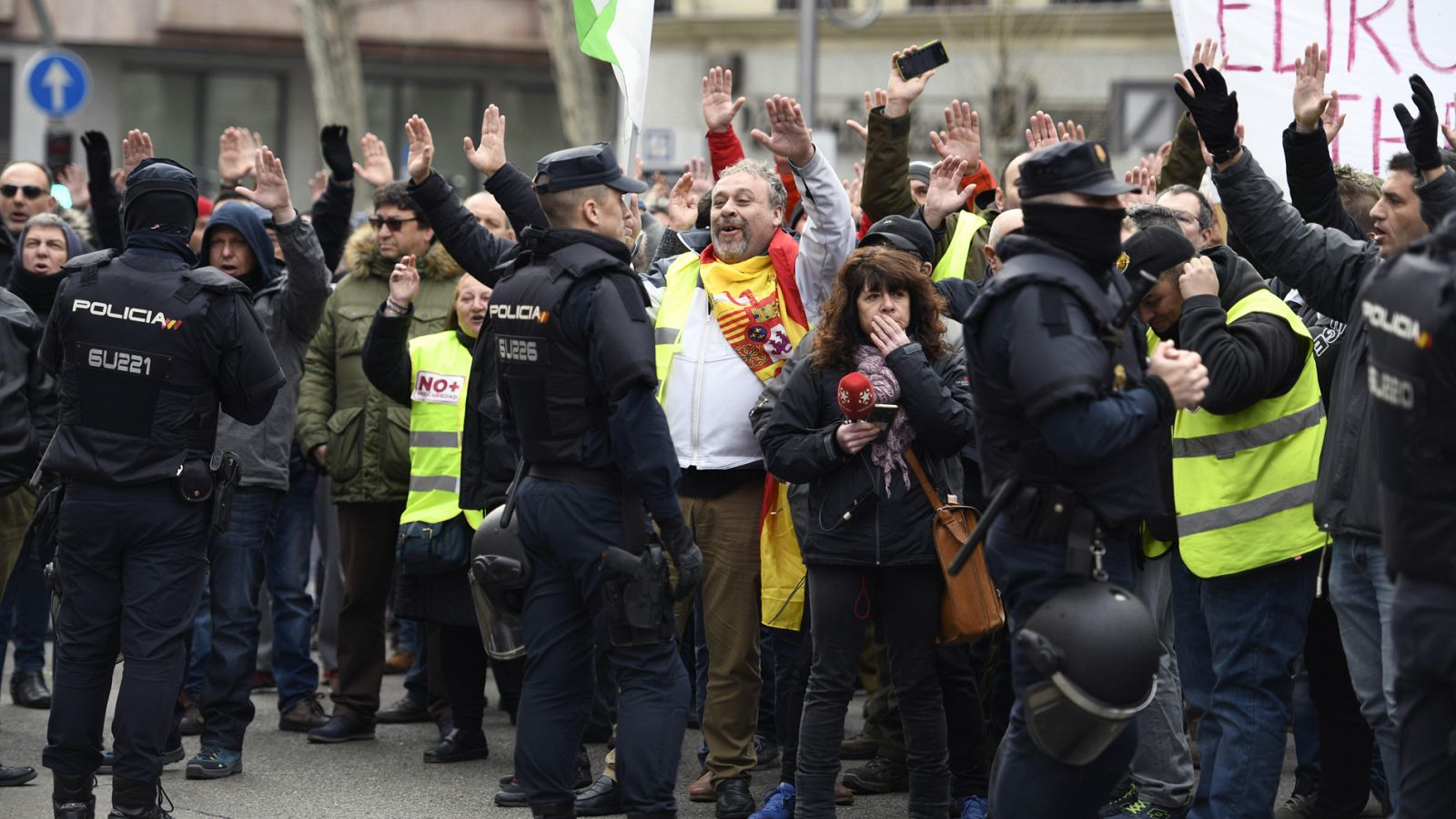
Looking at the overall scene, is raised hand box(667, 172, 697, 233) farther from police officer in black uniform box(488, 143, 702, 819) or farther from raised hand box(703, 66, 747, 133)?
police officer in black uniform box(488, 143, 702, 819)

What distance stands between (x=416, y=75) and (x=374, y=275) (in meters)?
25.9

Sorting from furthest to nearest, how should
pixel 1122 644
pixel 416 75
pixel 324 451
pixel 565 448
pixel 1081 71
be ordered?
1. pixel 416 75
2. pixel 1081 71
3. pixel 324 451
4. pixel 565 448
5. pixel 1122 644

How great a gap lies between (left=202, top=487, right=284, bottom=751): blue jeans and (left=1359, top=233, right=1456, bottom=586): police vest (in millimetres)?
4701

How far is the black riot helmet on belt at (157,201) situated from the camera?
6.32 metres

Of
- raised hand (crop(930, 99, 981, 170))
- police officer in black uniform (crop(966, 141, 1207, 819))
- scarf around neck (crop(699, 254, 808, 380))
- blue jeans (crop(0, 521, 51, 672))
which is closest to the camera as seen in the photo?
police officer in black uniform (crop(966, 141, 1207, 819))

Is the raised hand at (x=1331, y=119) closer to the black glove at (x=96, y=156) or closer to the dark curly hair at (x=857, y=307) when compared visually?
the dark curly hair at (x=857, y=307)

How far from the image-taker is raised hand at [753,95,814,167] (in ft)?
21.5

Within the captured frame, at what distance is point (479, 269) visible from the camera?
6508 millimetres

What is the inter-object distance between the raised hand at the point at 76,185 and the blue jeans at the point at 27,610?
13.1ft

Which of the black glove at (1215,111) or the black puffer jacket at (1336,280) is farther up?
the black glove at (1215,111)

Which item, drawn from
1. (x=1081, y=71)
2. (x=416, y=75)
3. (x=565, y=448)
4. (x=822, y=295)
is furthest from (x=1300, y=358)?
(x=416, y=75)

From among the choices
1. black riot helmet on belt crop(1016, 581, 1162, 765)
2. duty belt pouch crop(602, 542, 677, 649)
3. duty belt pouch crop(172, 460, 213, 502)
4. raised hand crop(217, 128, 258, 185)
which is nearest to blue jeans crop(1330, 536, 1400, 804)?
black riot helmet on belt crop(1016, 581, 1162, 765)

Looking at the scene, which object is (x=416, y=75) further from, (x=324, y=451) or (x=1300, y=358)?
(x=1300, y=358)

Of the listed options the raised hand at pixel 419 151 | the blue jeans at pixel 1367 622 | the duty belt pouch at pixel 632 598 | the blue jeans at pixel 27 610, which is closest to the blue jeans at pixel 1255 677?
the blue jeans at pixel 1367 622
